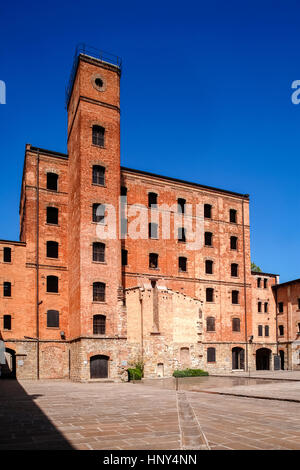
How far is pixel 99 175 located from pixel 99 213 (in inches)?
110

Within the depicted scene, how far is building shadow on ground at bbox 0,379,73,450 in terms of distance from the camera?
23.5 feet

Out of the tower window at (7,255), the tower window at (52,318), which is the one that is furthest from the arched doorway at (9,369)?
the tower window at (7,255)

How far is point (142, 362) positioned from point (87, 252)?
8891mm

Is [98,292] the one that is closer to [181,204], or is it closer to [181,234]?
[181,234]

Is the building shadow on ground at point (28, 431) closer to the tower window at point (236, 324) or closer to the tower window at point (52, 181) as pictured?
the tower window at point (52, 181)

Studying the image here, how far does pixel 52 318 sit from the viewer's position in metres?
30.4

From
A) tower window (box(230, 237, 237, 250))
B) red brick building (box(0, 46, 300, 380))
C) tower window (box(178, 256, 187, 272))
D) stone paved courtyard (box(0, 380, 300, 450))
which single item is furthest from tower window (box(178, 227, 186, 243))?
stone paved courtyard (box(0, 380, 300, 450))

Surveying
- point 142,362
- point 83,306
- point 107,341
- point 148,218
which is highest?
point 148,218

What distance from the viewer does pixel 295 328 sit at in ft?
134

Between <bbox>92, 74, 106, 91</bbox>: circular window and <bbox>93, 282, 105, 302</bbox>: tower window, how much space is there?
13.9 meters

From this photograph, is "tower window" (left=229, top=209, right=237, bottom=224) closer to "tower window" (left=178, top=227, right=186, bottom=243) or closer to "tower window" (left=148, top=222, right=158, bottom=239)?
"tower window" (left=178, top=227, right=186, bottom=243)

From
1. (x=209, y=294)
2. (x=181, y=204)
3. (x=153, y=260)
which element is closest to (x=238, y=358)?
(x=209, y=294)
